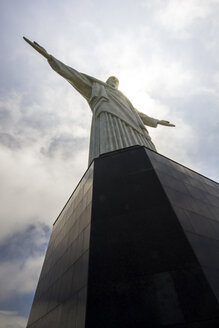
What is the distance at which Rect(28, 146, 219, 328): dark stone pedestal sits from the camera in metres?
3.12

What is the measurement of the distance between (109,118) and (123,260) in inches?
386

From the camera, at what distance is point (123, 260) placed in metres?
3.87

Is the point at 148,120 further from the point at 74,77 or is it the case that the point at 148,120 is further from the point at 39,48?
the point at 39,48

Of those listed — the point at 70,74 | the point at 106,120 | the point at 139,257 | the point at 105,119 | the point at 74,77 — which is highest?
the point at 74,77

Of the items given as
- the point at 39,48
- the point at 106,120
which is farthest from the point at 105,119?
the point at 39,48

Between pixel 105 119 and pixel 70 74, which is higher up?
pixel 70 74

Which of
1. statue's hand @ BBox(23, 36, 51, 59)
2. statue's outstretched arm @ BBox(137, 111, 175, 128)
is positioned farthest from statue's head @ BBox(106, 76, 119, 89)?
statue's hand @ BBox(23, 36, 51, 59)

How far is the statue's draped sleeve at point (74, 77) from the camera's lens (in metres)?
14.2

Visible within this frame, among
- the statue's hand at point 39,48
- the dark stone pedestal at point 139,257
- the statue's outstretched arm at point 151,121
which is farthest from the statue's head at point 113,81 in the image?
the dark stone pedestal at point 139,257

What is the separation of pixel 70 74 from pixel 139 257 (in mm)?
14954

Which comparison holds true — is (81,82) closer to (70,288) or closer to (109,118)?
(109,118)

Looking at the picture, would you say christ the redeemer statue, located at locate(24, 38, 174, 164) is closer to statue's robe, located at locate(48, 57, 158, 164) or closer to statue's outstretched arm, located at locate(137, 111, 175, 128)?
statue's robe, located at locate(48, 57, 158, 164)

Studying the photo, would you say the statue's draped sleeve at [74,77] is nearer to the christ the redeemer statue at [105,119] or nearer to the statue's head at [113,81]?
the christ the redeemer statue at [105,119]

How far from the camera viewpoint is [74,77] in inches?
610
